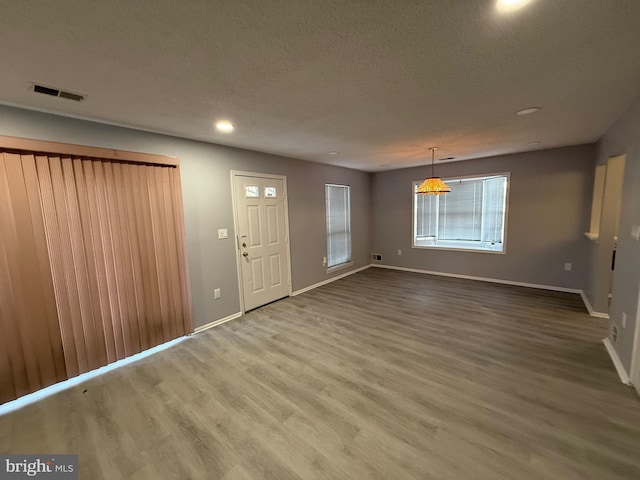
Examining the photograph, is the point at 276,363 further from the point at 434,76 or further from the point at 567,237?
the point at 567,237

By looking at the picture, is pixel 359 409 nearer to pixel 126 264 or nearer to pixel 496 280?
pixel 126 264

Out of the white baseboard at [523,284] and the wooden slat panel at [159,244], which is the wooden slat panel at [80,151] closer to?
the wooden slat panel at [159,244]

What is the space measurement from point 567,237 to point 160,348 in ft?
20.2

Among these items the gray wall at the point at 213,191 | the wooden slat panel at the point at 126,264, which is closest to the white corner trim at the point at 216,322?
the gray wall at the point at 213,191

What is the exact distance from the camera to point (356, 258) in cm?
614

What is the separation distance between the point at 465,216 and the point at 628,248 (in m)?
3.19

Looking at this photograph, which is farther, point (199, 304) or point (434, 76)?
point (199, 304)

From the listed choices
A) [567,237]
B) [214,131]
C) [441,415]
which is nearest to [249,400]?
[441,415]

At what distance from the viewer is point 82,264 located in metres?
2.37

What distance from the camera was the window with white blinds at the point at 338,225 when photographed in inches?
213

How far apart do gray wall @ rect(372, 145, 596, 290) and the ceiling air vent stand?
5509mm

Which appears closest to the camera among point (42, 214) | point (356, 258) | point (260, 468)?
point (260, 468)

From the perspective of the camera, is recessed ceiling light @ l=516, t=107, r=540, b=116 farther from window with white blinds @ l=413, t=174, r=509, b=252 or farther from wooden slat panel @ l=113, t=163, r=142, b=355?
wooden slat panel @ l=113, t=163, r=142, b=355

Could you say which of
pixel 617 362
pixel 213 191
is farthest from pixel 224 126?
pixel 617 362
